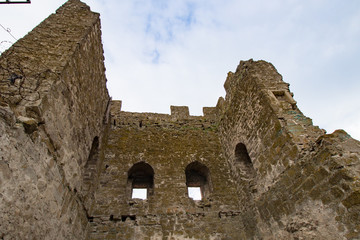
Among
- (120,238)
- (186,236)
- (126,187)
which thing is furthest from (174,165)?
(120,238)

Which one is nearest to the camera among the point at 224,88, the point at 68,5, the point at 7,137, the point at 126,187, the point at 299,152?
the point at 7,137

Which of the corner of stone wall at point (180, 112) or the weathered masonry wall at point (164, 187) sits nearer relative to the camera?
the weathered masonry wall at point (164, 187)

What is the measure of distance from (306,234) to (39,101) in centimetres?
470

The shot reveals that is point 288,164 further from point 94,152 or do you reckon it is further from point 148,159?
point 94,152

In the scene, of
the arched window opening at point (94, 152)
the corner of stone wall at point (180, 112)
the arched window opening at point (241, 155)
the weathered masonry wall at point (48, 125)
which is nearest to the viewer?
the weathered masonry wall at point (48, 125)

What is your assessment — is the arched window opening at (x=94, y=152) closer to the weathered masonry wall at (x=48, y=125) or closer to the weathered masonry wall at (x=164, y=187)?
the weathered masonry wall at (x=164, y=187)

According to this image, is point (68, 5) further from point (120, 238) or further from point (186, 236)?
point (186, 236)

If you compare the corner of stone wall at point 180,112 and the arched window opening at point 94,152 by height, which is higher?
the corner of stone wall at point 180,112

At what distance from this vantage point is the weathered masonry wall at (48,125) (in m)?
2.50

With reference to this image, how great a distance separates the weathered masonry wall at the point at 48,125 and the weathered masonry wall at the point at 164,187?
1.01 metres

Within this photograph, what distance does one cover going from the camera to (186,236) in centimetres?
559

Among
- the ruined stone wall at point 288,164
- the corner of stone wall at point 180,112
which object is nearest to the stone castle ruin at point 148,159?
the ruined stone wall at point 288,164

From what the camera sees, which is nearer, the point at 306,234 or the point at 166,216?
the point at 306,234

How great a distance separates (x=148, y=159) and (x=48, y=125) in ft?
13.5
